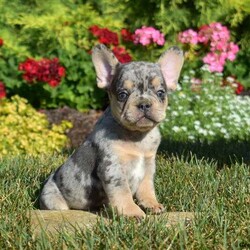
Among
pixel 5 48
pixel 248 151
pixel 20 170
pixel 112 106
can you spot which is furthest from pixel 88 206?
pixel 5 48

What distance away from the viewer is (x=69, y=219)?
472 cm

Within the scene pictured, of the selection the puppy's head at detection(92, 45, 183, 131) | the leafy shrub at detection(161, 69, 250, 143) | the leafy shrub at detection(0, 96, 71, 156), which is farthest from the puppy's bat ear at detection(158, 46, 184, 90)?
the leafy shrub at detection(0, 96, 71, 156)

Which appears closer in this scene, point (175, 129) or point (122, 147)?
point (122, 147)

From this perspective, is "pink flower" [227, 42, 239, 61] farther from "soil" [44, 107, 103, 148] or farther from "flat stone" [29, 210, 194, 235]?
"flat stone" [29, 210, 194, 235]

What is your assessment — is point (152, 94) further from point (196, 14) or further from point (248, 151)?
point (196, 14)

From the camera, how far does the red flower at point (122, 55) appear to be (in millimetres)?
11688

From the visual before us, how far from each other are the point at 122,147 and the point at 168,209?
85 centimetres

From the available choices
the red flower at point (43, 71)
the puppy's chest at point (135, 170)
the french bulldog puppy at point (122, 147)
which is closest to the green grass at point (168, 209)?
the french bulldog puppy at point (122, 147)

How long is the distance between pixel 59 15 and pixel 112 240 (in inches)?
379

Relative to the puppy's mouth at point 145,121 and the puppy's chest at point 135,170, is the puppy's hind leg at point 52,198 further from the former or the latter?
the puppy's mouth at point 145,121

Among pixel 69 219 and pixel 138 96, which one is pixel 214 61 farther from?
pixel 69 219

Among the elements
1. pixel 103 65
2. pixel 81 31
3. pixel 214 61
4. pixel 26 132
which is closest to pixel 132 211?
pixel 103 65

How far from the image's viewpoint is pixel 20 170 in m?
6.43

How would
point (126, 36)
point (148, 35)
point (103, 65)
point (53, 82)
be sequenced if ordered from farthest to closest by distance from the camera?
point (126, 36) < point (148, 35) < point (53, 82) < point (103, 65)
